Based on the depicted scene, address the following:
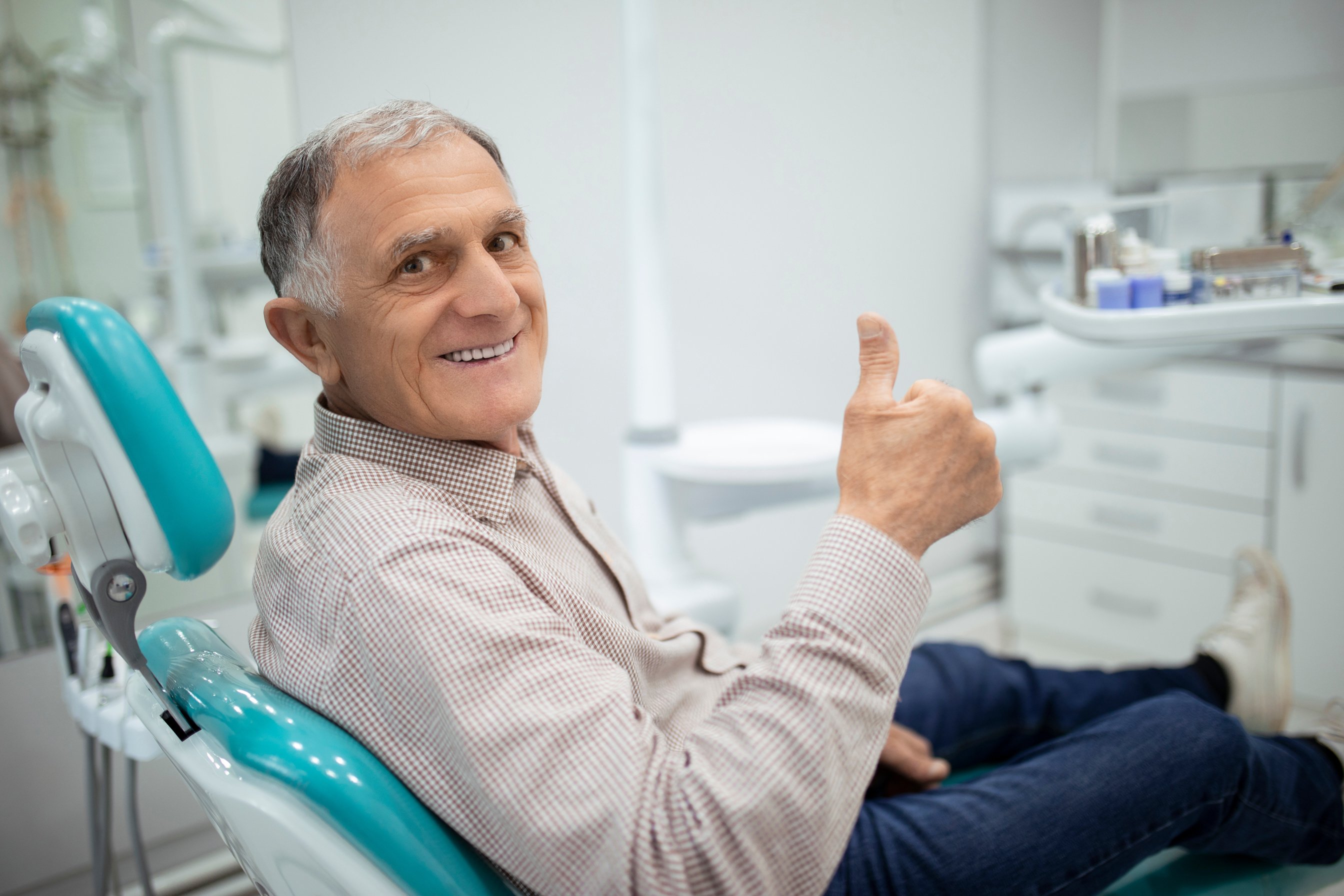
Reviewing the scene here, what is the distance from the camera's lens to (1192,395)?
2141 mm

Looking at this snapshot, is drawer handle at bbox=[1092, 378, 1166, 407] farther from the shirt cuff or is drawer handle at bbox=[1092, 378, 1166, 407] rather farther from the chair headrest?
the chair headrest

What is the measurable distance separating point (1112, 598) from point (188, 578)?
7.02 ft

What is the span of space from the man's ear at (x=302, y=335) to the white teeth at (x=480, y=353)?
11 cm

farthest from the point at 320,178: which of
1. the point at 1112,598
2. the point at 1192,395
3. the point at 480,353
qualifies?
the point at 1112,598

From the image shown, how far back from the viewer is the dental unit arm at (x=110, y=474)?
690 millimetres

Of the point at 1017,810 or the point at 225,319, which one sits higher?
the point at 225,319

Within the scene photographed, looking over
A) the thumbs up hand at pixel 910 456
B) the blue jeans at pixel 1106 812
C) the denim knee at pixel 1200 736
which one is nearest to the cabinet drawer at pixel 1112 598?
the blue jeans at pixel 1106 812

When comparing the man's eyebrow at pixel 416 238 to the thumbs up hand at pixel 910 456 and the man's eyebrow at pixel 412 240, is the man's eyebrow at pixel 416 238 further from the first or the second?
the thumbs up hand at pixel 910 456

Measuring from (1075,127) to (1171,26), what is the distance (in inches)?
12.1

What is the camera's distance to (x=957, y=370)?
8.19ft

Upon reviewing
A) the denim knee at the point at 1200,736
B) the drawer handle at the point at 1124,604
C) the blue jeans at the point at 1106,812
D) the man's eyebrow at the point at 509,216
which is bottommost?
the drawer handle at the point at 1124,604

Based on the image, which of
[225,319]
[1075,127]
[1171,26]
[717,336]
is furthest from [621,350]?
[1171,26]

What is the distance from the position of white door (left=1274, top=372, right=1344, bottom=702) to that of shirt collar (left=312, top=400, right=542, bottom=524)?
5.82 ft

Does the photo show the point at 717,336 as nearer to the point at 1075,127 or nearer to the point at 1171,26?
the point at 1075,127
